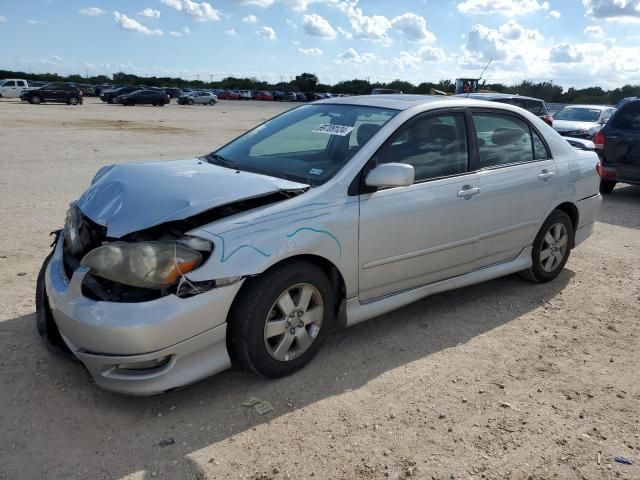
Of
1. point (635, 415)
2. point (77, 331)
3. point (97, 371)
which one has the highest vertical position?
point (77, 331)

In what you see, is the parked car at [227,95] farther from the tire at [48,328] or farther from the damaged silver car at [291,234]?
the tire at [48,328]

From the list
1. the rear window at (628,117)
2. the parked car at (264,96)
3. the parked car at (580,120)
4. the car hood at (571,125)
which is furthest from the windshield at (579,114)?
the parked car at (264,96)

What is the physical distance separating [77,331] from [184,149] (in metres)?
12.4

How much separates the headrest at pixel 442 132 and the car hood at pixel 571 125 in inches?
441

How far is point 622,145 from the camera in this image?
360 inches

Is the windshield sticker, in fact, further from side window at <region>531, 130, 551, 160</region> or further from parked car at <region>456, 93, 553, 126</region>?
parked car at <region>456, 93, 553, 126</region>

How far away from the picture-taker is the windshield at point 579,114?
49.7 ft

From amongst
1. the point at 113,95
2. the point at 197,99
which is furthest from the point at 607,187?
the point at 197,99

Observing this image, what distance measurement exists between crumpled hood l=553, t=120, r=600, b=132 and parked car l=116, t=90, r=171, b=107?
37147 mm

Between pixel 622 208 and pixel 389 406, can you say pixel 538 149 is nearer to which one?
pixel 389 406

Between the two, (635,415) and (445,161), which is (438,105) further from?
(635,415)

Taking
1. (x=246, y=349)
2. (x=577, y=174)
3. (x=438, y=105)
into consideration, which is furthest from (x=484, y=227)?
(x=246, y=349)

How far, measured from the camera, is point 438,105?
13.6 ft

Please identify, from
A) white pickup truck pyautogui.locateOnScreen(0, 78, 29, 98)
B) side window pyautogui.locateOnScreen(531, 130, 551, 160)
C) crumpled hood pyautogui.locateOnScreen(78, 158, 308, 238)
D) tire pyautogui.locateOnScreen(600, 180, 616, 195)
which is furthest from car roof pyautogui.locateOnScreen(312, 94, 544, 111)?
white pickup truck pyautogui.locateOnScreen(0, 78, 29, 98)
